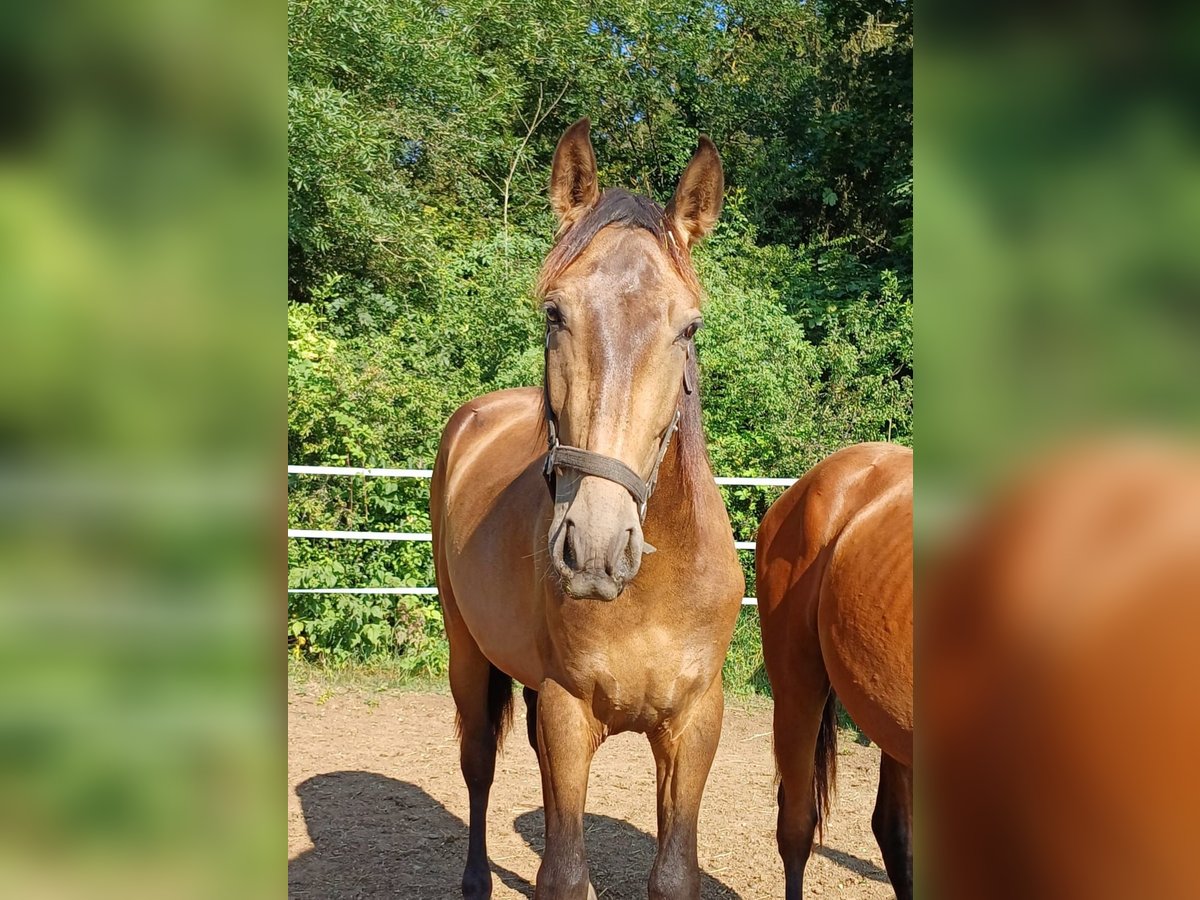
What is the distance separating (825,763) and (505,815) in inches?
75.6

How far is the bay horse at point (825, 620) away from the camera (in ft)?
9.07

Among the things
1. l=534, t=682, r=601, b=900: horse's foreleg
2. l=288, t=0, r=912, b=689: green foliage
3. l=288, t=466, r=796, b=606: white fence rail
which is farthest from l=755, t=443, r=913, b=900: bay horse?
l=288, t=0, r=912, b=689: green foliage

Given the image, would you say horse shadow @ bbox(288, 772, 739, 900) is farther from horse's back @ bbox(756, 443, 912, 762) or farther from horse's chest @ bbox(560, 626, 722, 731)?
horse's chest @ bbox(560, 626, 722, 731)

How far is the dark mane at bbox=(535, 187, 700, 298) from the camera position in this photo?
220 cm

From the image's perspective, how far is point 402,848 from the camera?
4.24 m

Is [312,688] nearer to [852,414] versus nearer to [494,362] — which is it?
[494,362]

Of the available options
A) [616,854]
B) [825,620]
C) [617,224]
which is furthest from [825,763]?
[617,224]

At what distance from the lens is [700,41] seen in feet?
45.8

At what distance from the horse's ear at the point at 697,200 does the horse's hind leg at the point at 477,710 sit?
2028 mm
